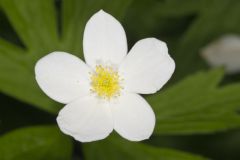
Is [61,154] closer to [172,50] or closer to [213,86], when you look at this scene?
[213,86]

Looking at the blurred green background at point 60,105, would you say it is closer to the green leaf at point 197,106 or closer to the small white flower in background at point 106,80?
the green leaf at point 197,106

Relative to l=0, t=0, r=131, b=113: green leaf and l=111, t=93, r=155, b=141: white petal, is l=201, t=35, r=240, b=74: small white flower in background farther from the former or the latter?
l=111, t=93, r=155, b=141: white petal

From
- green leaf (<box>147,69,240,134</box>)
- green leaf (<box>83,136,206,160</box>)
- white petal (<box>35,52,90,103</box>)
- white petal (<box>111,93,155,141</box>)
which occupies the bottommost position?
green leaf (<box>83,136,206,160</box>)

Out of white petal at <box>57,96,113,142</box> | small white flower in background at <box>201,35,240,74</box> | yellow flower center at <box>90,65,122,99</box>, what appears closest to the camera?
white petal at <box>57,96,113,142</box>

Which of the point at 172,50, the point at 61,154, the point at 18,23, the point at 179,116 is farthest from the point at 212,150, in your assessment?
the point at 18,23

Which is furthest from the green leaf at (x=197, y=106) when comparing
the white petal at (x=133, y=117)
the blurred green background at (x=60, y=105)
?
the white petal at (x=133, y=117)

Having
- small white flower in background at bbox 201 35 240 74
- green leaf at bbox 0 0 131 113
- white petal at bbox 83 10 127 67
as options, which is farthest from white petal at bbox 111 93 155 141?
small white flower in background at bbox 201 35 240 74
